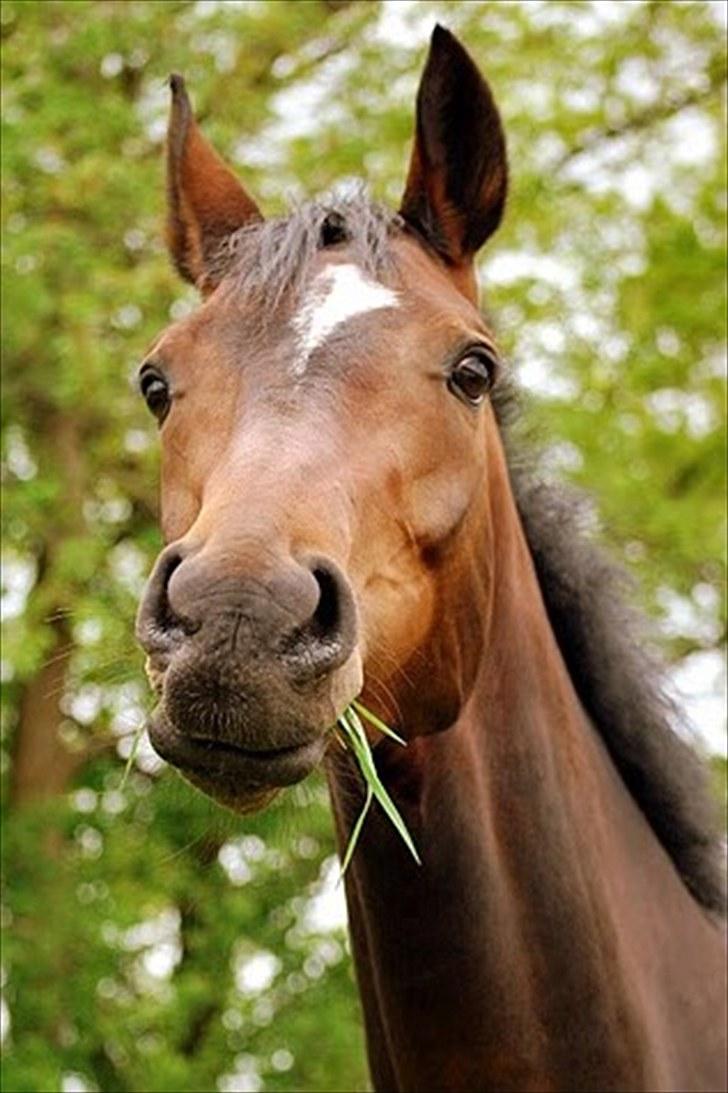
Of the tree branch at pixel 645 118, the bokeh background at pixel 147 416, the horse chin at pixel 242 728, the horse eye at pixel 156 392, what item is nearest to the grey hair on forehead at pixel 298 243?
the horse eye at pixel 156 392

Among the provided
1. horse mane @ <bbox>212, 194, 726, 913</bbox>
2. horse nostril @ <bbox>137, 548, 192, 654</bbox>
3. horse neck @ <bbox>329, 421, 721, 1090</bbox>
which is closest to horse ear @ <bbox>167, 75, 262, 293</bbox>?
horse mane @ <bbox>212, 194, 726, 913</bbox>

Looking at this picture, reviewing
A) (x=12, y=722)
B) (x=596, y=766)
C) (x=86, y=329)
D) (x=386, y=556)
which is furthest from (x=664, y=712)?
(x=12, y=722)

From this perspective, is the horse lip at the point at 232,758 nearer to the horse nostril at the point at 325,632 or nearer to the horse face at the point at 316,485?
the horse face at the point at 316,485

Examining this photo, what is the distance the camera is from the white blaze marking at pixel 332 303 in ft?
12.8

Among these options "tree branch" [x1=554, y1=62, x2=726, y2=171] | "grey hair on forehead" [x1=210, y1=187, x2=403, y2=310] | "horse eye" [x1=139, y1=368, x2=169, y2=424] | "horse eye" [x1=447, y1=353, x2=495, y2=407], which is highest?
"tree branch" [x1=554, y1=62, x2=726, y2=171]

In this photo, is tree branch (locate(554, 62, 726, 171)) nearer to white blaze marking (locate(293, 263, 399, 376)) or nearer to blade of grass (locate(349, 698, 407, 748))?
white blaze marking (locate(293, 263, 399, 376))

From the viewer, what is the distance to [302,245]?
4.14 m

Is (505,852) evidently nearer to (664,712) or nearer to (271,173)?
(664,712)

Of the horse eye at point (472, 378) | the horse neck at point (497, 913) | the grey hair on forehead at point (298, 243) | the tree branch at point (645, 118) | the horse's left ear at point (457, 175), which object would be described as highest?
the tree branch at point (645, 118)

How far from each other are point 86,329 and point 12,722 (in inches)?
124

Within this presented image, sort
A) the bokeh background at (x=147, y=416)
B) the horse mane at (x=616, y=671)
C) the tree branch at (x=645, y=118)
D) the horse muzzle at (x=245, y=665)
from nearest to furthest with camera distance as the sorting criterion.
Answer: the horse muzzle at (x=245, y=665), the horse mane at (x=616, y=671), the bokeh background at (x=147, y=416), the tree branch at (x=645, y=118)

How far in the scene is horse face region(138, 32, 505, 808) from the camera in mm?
3283

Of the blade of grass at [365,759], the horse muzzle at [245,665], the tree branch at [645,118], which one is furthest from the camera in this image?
the tree branch at [645,118]

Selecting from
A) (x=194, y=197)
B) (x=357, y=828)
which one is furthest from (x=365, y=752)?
(x=194, y=197)
